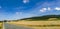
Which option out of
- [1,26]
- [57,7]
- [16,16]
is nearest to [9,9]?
[16,16]

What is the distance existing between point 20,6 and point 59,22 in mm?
720

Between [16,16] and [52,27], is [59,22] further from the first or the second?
[16,16]

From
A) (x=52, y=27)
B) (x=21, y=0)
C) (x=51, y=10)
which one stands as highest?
(x=21, y=0)

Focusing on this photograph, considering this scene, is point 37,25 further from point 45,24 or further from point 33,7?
point 33,7

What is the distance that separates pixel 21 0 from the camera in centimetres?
202

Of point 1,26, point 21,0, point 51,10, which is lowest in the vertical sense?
point 1,26

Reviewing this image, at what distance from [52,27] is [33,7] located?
470mm

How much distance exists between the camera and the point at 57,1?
1965 mm

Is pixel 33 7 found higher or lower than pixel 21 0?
lower

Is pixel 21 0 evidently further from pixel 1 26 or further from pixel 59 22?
pixel 59 22

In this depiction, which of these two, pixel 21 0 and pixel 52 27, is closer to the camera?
pixel 52 27

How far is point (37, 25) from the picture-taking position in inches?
75.9

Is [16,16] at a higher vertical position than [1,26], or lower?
higher

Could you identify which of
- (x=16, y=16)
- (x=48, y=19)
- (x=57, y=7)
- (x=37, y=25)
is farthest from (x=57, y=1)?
(x=16, y=16)
